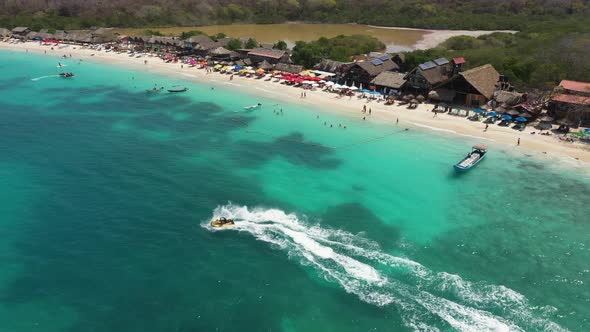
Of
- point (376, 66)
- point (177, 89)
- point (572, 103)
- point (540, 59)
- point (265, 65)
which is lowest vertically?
point (177, 89)

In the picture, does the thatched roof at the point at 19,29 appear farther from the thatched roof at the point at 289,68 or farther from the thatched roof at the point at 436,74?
the thatched roof at the point at 436,74

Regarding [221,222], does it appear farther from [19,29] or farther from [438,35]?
[19,29]

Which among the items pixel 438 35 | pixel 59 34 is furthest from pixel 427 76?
pixel 59 34

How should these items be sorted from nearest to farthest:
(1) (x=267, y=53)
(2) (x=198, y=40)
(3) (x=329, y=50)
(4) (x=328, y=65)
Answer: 1. (4) (x=328, y=65)
2. (1) (x=267, y=53)
3. (3) (x=329, y=50)
4. (2) (x=198, y=40)

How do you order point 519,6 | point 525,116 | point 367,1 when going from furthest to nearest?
1. point 367,1
2. point 519,6
3. point 525,116

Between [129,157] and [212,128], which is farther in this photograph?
[212,128]

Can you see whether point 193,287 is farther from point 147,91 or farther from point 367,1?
point 367,1

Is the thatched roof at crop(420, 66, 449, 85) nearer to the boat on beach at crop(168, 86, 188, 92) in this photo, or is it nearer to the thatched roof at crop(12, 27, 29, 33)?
the boat on beach at crop(168, 86, 188, 92)

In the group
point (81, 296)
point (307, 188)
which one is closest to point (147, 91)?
point (307, 188)
